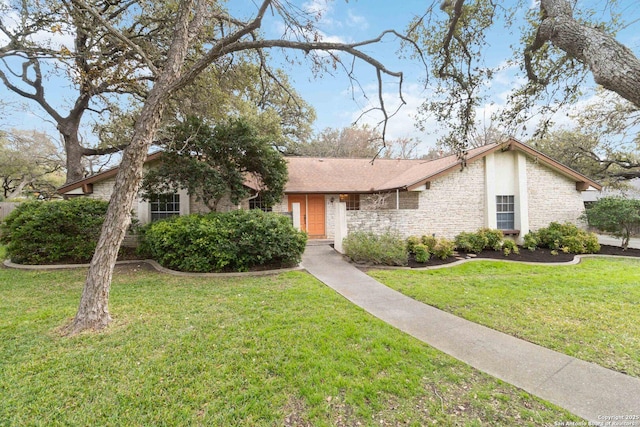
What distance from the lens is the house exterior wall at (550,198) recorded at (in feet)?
40.1

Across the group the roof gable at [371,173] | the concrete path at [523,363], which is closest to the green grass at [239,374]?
the concrete path at [523,363]

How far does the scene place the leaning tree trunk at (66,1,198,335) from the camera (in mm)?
4156

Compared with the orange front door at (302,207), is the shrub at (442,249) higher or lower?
lower

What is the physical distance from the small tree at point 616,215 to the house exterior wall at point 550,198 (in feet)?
2.17

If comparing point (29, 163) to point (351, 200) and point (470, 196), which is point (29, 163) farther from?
point (470, 196)

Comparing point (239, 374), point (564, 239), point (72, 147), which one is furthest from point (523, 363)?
point (72, 147)

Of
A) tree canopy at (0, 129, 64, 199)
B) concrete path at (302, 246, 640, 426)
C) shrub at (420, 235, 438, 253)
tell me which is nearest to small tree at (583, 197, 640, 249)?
shrub at (420, 235, 438, 253)

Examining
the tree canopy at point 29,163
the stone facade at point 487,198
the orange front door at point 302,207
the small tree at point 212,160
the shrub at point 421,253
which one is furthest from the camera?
the tree canopy at point 29,163

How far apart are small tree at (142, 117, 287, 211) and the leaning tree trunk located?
4818 mm

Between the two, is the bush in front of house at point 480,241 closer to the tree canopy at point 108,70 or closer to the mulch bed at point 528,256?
the mulch bed at point 528,256

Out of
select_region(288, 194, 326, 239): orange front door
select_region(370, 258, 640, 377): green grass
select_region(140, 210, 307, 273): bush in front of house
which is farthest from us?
select_region(288, 194, 326, 239): orange front door

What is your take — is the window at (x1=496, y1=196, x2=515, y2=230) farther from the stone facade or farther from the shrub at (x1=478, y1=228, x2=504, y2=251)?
the shrub at (x1=478, y1=228, x2=504, y2=251)

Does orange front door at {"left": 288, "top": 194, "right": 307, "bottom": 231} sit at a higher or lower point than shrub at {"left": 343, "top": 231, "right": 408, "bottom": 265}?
higher

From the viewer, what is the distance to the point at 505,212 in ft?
40.3
